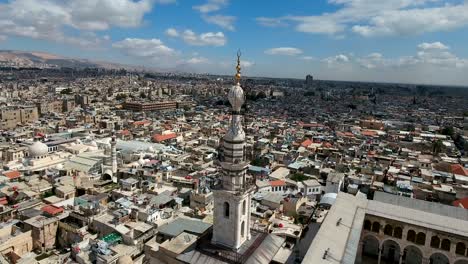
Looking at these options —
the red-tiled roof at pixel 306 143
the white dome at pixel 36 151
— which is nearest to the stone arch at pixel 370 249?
the red-tiled roof at pixel 306 143

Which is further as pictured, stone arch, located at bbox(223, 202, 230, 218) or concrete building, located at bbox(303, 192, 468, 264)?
concrete building, located at bbox(303, 192, 468, 264)

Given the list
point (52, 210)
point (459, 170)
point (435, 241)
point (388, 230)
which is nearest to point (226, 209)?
point (388, 230)

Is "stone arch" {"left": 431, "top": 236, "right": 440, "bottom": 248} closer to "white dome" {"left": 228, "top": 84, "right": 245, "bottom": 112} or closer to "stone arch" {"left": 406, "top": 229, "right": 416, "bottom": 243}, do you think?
"stone arch" {"left": 406, "top": 229, "right": 416, "bottom": 243}

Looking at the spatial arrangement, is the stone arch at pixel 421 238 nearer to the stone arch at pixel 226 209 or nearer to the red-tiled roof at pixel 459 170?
the stone arch at pixel 226 209

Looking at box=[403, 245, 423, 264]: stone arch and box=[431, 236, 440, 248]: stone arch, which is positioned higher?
box=[431, 236, 440, 248]: stone arch

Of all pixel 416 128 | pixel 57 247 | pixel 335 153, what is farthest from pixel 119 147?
pixel 416 128

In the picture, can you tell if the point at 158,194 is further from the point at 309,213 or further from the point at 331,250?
the point at 331,250

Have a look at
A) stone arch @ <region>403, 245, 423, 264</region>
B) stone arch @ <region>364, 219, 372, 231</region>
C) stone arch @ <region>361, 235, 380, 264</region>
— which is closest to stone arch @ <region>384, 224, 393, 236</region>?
stone arch @ <region>361, 235, 380, 264</region>

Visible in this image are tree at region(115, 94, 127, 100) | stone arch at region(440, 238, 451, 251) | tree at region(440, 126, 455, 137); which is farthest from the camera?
tree at region(115, 94, 127, 100)
